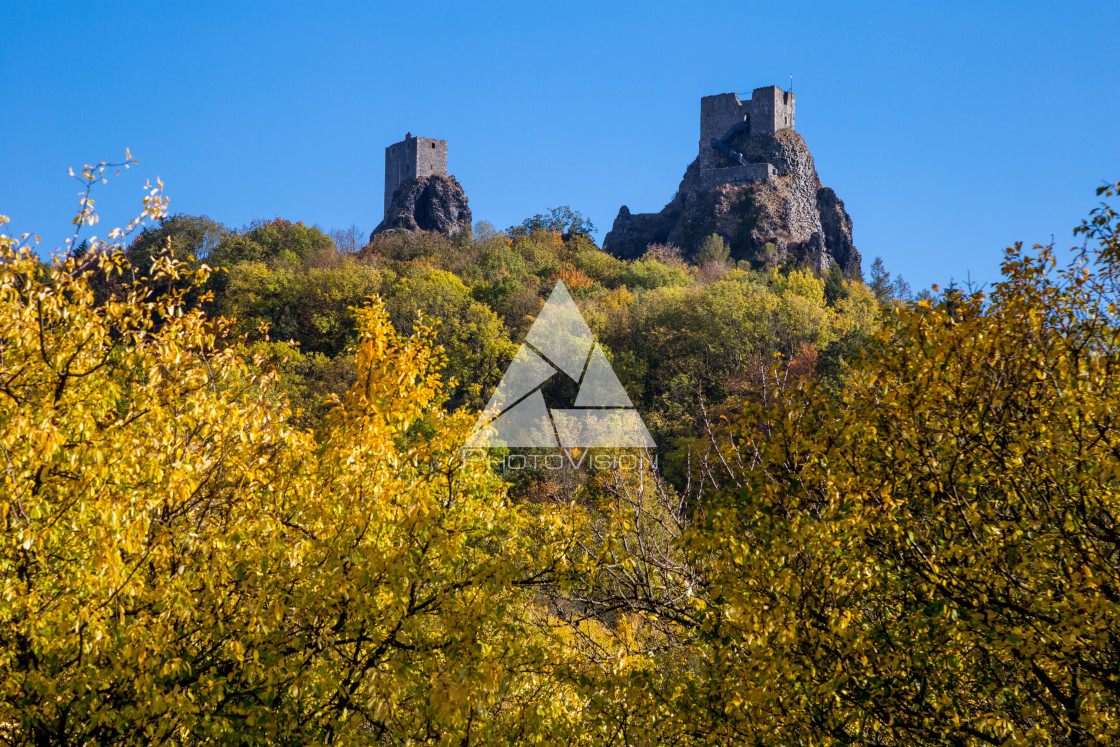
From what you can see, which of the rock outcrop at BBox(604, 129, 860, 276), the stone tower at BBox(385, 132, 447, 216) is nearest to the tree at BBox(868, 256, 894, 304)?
the rock outcrop at BBox(604, 129, 860, 276)

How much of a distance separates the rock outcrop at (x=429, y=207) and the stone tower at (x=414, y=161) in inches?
33.7

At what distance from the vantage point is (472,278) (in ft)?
186

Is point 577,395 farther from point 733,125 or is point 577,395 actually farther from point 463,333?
point 733,125

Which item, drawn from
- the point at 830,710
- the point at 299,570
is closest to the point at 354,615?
the point at 299,570

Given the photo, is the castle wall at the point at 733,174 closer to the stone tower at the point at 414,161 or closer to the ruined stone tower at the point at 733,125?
the ruined stone tower at the point at 733,125

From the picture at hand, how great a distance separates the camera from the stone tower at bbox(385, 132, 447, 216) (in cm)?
8075

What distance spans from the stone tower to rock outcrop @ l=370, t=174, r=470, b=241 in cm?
86

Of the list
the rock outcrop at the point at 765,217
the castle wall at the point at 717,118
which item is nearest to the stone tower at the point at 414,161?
the rock outcrop at the point at 765,217

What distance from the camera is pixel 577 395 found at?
40594 mm

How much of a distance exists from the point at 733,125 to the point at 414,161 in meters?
28.7

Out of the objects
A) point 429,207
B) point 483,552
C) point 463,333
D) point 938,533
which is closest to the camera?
point 938,533

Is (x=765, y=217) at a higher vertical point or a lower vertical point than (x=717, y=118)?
lower

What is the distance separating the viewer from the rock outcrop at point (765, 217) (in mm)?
71250

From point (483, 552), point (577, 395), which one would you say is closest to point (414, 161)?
point (577, 395)
